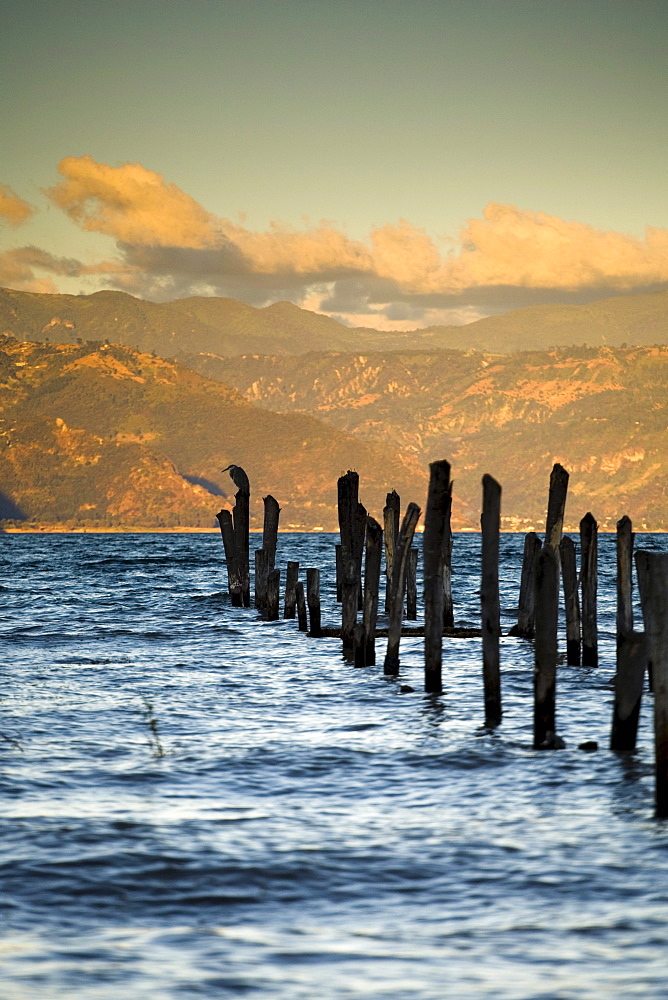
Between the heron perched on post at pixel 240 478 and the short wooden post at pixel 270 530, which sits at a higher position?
the heron perched on post at pixel 240 478

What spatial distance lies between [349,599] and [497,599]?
5.93m

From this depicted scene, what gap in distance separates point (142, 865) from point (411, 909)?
1.92m

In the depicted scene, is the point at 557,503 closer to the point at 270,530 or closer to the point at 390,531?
the point at 390,531

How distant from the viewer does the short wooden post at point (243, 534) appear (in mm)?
27188

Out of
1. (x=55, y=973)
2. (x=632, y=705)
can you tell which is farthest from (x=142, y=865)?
(x=632, y=705)

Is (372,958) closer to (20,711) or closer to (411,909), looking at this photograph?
(411,909)

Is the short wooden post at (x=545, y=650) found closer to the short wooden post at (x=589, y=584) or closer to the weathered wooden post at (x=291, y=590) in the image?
the short wooden post at (x=589, y=584)

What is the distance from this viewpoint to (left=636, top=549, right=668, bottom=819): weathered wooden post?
27.1 feet

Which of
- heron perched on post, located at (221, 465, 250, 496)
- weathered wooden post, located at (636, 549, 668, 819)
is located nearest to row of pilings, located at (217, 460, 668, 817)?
weathered wooden post, located at (636, 549, 668, 819)

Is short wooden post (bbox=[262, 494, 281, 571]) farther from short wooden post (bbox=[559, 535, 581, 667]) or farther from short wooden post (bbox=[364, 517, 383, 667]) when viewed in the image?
short wooden post (bbox=[559, 535, 581, 667])

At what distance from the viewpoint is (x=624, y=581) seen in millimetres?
15102

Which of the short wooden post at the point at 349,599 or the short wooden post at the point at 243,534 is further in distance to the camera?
the short wooden post at the point at 243,534

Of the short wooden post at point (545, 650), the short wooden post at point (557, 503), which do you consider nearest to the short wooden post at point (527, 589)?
the short wooden post at point (557, 503)

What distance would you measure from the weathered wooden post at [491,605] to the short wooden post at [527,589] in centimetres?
732
